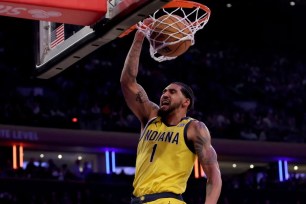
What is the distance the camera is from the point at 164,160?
18.6ft

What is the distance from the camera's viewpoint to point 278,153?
853 inches

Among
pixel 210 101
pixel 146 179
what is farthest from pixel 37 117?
pixel 146 179

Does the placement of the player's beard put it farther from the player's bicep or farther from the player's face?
the player's bicep

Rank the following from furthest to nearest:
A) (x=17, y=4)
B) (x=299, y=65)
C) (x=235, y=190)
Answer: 1. (x=299, y=65)
2. (x=235, y=190)
3. (x=17, y=4)

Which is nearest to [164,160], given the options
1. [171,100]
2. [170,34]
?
[171,100]

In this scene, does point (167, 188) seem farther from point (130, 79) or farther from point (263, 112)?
point (263, 112)

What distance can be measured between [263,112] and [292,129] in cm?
103

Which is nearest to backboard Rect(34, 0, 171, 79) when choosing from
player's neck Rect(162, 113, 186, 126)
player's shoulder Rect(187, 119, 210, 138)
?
player's neck Rect(162, 113, 186, 126)

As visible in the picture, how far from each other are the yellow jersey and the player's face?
0.41 feet

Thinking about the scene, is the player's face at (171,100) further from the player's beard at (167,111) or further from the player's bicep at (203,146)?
the player's bicep at (203,146)

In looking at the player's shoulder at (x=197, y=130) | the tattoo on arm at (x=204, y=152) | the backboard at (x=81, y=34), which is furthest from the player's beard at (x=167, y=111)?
the backboard at (x=81, y=34)

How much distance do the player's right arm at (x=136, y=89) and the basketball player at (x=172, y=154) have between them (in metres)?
0.09

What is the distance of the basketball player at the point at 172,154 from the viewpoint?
5562 mm

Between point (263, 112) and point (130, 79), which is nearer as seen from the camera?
point (130, 79)
